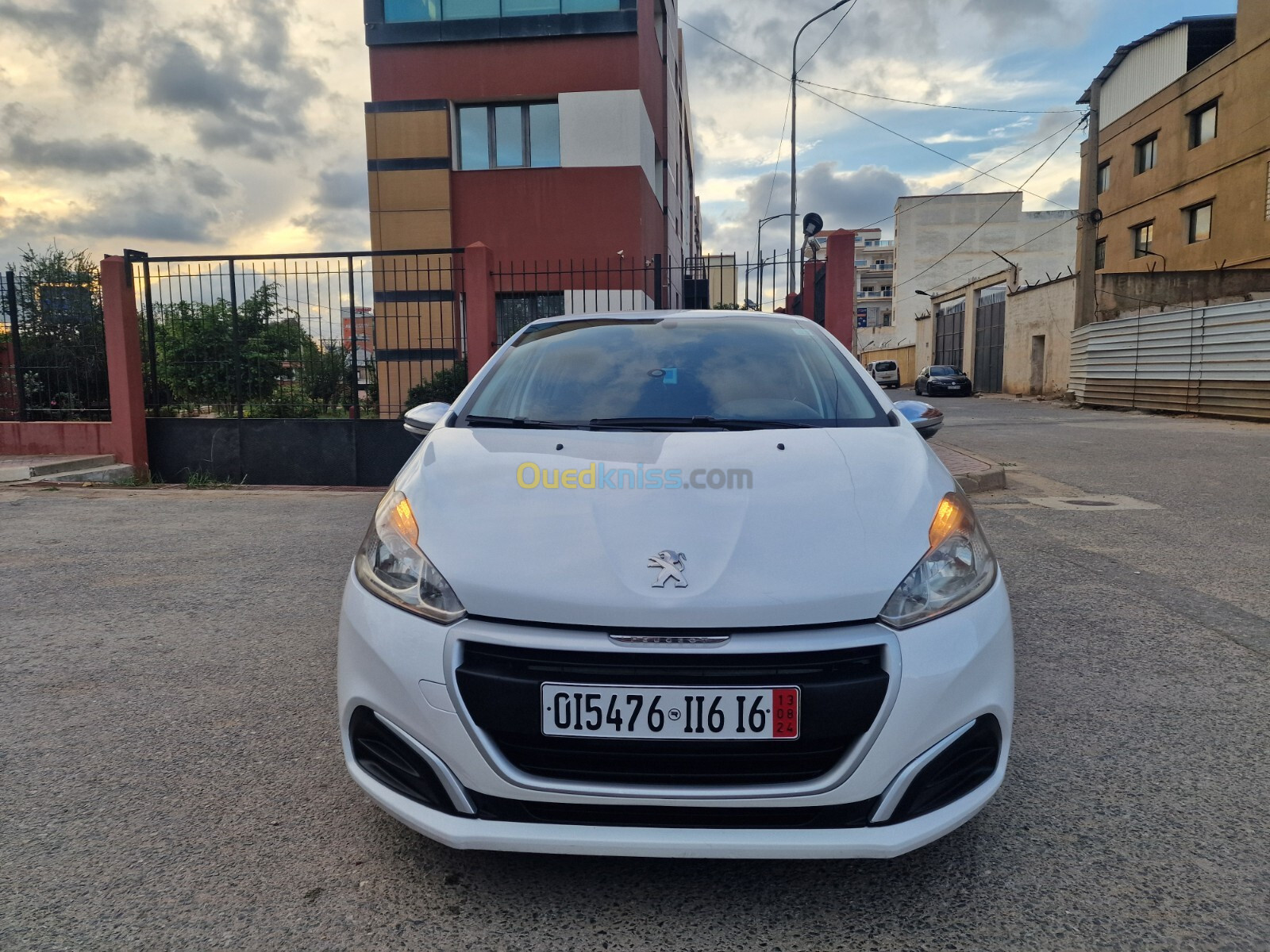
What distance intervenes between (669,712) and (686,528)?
43 centimetres

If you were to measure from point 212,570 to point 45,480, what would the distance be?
520cm

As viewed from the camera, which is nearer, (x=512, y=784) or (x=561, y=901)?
(x=512, y=784)

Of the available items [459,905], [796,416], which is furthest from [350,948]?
[796,416]

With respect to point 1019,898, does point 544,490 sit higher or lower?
higher

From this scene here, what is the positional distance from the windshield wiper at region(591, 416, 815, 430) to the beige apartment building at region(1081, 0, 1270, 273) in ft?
85.1

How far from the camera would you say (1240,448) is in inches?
455

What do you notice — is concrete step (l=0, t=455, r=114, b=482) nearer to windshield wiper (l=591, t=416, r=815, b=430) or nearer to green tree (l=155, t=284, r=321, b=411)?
green tree (l=155, t=284, r=321, b=411)

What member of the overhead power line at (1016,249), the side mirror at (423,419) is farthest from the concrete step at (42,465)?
the overhead power line at (1016,249)

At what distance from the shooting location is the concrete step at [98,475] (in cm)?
906

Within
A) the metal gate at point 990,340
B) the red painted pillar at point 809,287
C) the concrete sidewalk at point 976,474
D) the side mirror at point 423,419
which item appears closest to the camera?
the side mirror at point 423,419

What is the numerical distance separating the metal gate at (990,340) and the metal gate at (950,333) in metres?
2.31

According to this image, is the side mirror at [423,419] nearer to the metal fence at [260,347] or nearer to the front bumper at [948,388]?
the metal fence at [260,347]

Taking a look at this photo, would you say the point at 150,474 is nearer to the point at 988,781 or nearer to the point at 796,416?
the point at 796,416

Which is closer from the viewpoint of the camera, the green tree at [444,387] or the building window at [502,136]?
the green tree at [444,387]
